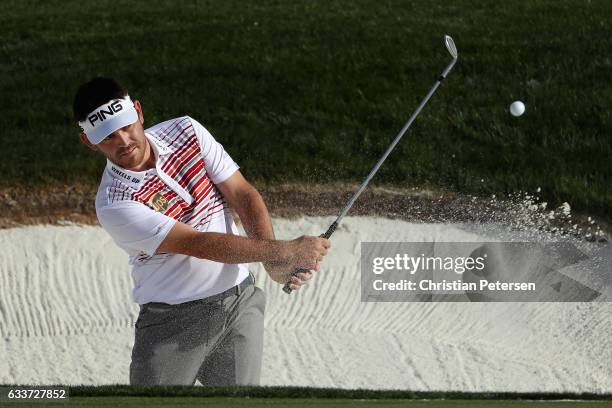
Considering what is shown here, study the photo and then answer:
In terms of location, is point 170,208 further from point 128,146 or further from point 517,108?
point 517,108

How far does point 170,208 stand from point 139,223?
0.23 meters

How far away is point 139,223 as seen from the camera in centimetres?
473

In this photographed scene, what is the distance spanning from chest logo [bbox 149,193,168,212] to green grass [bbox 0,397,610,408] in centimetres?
104

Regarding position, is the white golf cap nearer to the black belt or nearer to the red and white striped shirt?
the red and white striped shirt

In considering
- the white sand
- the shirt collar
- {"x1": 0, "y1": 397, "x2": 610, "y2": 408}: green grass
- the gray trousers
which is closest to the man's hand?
the gray trousers

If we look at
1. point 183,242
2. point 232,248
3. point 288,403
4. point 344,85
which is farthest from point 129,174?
point 344,85

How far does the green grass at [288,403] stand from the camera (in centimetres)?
391

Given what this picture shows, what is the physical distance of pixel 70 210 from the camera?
9.55 meters

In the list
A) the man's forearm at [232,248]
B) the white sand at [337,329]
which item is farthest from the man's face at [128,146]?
the white sand at [337,329]

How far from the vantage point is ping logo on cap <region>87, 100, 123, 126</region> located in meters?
4.75

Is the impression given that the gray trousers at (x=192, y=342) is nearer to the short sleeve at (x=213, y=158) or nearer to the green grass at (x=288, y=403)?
the short sleeve at (x=213, y=158)

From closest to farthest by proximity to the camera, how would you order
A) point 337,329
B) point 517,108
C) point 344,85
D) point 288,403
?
point 288,403, point 337,329, point 517,108, point 344,85

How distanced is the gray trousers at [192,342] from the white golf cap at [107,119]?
828 millimetres

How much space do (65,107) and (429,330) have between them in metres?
5.30
